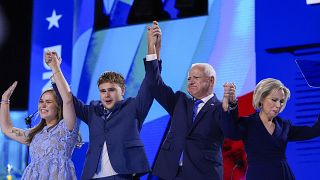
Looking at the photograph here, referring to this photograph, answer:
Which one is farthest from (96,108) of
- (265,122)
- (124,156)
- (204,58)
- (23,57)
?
(23,57)

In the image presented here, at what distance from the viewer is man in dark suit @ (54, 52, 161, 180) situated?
3277 mm

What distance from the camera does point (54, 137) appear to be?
143 inches

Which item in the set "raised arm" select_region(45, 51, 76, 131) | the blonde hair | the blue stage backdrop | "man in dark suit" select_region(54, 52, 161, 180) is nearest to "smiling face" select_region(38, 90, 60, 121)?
"raised arm" select_region(45, 51, 76, 131)

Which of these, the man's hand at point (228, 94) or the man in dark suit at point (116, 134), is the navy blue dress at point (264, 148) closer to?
the man's hand at point (228, 94)

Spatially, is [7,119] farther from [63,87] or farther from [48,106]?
[63,87]

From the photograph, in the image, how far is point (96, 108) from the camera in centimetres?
351

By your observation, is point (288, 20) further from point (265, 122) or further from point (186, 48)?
point (265, 122)

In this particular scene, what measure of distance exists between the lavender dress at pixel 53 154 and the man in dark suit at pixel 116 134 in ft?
0.81

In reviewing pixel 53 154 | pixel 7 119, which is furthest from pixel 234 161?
pixel 7 119

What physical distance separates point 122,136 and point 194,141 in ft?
1.44

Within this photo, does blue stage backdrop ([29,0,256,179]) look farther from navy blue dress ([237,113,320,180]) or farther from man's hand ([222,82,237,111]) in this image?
man's hand ([222,82,237,111])

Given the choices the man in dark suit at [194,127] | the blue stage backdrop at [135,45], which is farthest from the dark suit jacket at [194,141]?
the blue stage backdrop at [135,45]

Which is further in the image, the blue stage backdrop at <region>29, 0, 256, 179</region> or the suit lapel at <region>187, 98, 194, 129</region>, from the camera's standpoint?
the blue stage backdrop at <region>29, 0, 256, 179</region>

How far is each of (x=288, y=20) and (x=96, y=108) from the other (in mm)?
1974
